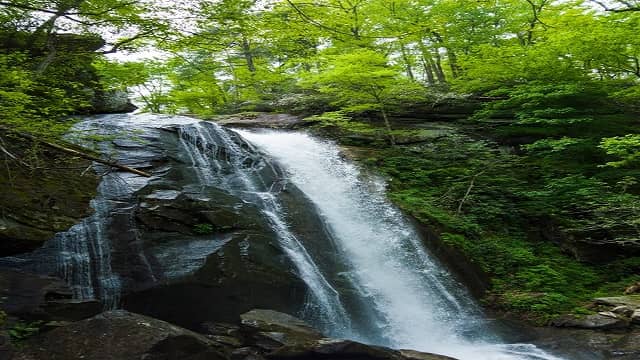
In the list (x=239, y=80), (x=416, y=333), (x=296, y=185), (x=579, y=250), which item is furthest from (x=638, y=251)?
(x=239, y=80)

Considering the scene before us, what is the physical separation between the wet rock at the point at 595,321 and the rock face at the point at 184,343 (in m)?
3.20

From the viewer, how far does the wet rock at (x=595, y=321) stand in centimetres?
785

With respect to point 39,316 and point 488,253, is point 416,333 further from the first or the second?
point 39,316

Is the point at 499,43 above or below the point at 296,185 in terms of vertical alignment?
above

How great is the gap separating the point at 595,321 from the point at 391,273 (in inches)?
140

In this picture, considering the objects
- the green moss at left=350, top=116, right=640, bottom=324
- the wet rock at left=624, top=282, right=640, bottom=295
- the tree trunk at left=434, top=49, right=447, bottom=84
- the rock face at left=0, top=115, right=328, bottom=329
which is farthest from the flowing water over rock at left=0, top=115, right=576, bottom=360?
the tree trunk at left=434, top=49, right=447, bottom=84

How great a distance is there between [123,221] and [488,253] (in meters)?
7.65

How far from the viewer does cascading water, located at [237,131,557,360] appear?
26.0 ft

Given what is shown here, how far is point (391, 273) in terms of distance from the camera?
942cm

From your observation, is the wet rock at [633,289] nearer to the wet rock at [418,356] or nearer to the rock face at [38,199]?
the wet rock at [418,356]

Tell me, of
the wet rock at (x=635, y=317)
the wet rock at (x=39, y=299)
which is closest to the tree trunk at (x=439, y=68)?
the wet rock at (x=635, y=317)

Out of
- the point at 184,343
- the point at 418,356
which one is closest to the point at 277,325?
the point at 184,343

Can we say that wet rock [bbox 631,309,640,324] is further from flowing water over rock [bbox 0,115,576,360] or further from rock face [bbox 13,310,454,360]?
rock face [bbox 13,310,454,360]

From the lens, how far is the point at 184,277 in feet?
24.3
